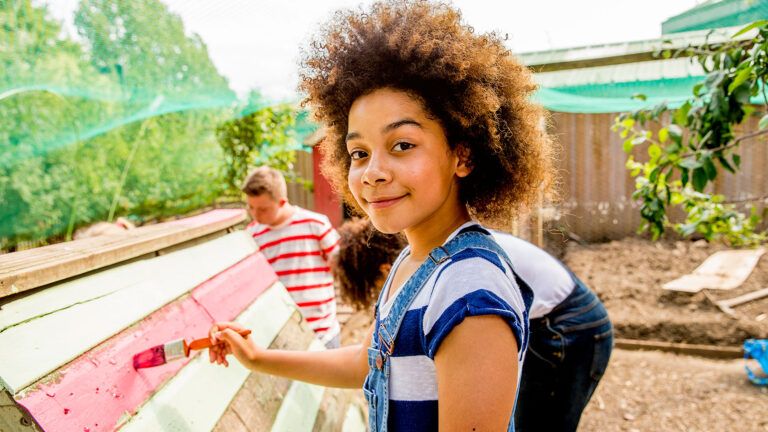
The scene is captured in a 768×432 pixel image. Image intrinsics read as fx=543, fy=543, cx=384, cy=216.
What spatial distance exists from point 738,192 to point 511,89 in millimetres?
9337

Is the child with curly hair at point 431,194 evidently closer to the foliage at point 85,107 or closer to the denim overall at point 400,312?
the denim overall at point 400,312

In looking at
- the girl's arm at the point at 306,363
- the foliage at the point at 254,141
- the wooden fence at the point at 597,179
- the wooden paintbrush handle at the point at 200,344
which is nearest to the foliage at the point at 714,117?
the girl's arm at the point at 306,363

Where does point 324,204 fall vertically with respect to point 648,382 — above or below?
above

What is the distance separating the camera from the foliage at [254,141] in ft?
25.4

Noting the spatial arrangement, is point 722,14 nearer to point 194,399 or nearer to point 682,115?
point 682,115

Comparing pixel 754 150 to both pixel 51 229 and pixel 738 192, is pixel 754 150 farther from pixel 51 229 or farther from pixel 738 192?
pixel 51 229

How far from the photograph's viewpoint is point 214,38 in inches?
197

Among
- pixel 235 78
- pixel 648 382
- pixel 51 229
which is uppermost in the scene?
pixel 235 78

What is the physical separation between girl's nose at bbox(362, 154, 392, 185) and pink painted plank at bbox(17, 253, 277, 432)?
2.17 ft

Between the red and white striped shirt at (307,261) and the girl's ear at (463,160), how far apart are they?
2720 mm

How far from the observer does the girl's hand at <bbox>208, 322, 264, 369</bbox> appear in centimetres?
147

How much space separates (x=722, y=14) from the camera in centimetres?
379

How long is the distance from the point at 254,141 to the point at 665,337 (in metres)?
5.78

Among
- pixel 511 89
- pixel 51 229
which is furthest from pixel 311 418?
pixel 51 229
